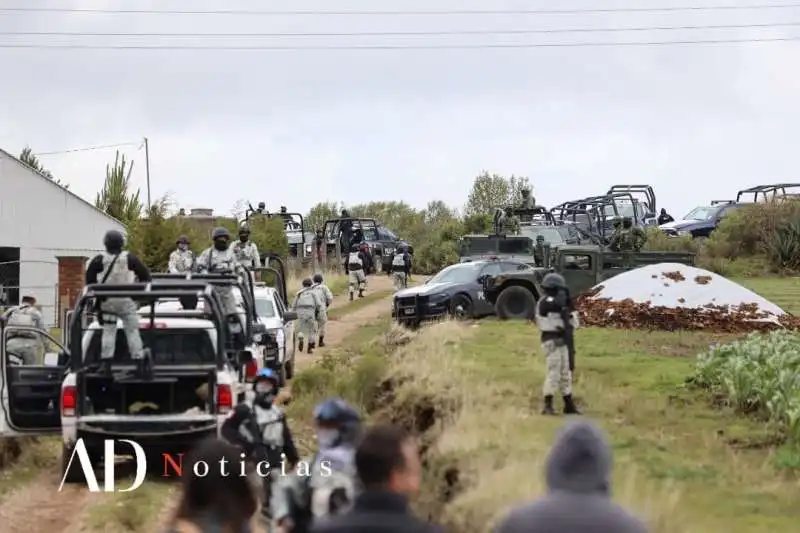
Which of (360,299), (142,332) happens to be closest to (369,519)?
(142,332)

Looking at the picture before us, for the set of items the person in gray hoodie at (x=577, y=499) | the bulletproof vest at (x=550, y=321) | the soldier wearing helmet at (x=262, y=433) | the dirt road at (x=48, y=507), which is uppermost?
the bulletproof vest at (x=550, y=321)

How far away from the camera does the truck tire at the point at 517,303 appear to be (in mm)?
24141

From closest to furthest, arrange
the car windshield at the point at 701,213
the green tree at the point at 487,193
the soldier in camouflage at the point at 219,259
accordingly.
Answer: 1. the soldier in camouflage at the point at 219,259
2. the car windshield at the point at 701,213
3. the green tree at the point at 487,193

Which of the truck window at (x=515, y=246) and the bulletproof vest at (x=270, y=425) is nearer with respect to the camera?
the bulletproof vest at (x=270, y=425)

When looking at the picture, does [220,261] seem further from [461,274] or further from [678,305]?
[461,274]

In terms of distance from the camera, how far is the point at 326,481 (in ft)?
22.1

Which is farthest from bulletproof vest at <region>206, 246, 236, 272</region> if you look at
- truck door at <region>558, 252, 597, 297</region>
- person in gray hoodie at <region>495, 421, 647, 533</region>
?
person in gray hoodie at <region>495, 421, 647, 533</region>

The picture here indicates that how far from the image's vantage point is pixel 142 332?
40.5 ft

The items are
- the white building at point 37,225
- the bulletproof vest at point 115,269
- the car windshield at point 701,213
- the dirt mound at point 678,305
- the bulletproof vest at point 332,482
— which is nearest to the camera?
the bulletproof vest at point 332,482

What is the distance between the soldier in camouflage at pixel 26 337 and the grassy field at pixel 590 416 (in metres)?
3.38

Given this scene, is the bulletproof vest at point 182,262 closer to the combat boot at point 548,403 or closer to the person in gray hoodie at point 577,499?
the combat boot at point 548,403

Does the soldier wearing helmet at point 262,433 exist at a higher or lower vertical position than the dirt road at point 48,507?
higher

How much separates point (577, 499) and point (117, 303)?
8.02 metres

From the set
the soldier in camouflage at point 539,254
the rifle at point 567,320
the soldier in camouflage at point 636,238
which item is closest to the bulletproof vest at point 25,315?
the rifle at point 567,320
